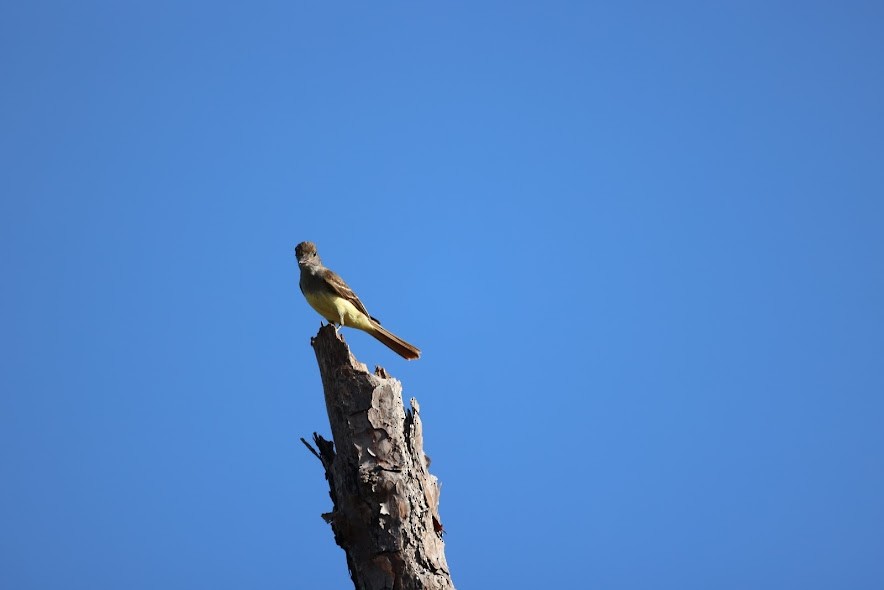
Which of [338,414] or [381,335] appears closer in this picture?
[338,414]

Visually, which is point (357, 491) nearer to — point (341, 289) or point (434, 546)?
point (434, 546)

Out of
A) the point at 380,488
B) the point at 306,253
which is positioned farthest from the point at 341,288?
the point at 380,488

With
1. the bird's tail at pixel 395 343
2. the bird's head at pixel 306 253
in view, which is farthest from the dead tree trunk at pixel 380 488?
the bird's head at pixel 306 253

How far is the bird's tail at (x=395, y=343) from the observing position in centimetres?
1002

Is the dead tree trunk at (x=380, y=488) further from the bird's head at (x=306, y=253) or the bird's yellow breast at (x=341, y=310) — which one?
the bird's head at (x=306, y=253)

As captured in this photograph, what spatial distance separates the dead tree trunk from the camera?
6152mm

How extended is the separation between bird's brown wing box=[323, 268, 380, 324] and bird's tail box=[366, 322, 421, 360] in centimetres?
25

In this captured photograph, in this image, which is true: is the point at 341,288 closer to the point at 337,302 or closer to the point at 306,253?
the point at 337,302

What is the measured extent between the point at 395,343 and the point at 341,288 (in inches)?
36.3

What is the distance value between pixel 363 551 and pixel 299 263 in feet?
17.1

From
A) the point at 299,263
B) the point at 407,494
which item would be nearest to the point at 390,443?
the point at 407,494

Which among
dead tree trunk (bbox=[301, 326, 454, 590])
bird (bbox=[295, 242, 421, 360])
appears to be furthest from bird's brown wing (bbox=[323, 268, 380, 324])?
dead tree trunk (bbox=[301, 326, 454, 590])

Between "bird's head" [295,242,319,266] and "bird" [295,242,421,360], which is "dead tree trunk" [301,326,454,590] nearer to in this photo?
"bird" [295,242,421,360]

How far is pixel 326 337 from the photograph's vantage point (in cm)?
714
